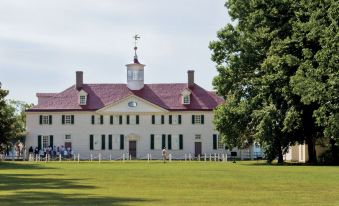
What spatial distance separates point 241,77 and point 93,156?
3586 centimetres

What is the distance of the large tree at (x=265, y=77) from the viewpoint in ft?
172

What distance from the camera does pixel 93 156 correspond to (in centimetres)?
8906

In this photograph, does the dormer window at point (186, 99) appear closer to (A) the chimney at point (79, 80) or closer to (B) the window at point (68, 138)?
(A) the chimney at point (79, 80)

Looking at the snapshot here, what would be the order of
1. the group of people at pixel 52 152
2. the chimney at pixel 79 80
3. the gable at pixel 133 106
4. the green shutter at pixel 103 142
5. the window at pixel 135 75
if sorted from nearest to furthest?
the group of people at pixel 52 152 → the green shutter at pixel 103 142 → the gable at pixel 133 106 → the chimney at pixel 79 80 → the window at pixel 135 75

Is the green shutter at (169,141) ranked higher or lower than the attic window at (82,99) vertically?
lower

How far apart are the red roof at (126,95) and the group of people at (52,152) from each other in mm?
5429

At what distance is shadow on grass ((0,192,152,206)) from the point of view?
1756cm

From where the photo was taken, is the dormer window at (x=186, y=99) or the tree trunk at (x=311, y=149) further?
the dormer window at (x=186, y=99)

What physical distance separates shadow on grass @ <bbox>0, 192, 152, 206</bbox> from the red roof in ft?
232

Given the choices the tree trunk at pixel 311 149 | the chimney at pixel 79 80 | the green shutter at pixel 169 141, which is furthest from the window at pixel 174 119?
the tree trunk at pixel 311 149

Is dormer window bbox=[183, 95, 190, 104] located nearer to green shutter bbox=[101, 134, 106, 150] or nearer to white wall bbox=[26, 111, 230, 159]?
white wall bbox=[26, 111, 230, 159]

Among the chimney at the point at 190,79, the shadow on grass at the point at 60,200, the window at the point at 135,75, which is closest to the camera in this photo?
the shadow on grass at the point at 60,200

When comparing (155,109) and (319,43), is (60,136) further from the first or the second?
(319,43)

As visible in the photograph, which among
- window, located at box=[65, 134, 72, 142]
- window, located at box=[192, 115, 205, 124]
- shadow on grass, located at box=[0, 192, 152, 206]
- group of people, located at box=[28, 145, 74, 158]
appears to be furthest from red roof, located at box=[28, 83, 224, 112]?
shadow on grass, located at box=[0, 192, 152, 206]
